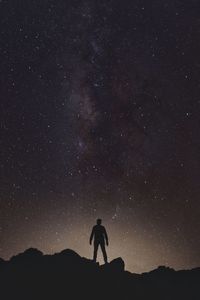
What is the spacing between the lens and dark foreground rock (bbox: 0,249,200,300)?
1889 centimetres

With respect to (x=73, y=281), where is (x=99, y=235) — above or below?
above

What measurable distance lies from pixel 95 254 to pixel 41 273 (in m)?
2.74

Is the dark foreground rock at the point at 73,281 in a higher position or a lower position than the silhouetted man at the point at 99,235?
lower

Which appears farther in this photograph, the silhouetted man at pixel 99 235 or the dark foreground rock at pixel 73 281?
the silhouetted man at pixel 99 235

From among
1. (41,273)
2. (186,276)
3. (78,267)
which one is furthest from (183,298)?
(41,273)

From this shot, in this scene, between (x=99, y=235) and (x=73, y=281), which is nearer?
(x=73, y=281)

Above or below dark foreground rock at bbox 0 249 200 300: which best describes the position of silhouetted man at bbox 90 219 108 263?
above

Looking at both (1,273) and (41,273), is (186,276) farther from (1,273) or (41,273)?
(1,273)

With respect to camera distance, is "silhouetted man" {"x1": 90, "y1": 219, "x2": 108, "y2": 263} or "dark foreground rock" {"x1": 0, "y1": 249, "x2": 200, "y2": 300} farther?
"silhouetted man" {"x1": 90, "y1": 219, "x2": 108, "y2": 263}

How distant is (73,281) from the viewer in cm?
1945

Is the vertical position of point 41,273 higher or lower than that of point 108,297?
higher

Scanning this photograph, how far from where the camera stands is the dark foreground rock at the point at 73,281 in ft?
62.0

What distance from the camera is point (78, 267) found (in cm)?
2014

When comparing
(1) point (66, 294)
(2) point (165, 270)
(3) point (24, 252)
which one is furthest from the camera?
(2) point (165, 270)
